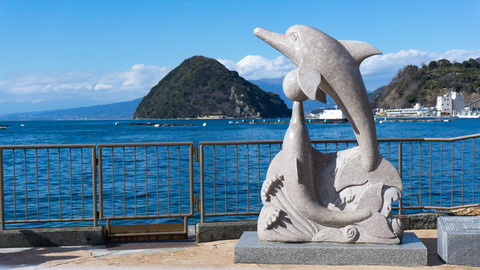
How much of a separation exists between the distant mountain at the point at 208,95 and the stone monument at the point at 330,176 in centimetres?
13462

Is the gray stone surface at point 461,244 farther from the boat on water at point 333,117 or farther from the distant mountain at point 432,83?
the distant mountain at point 432,83

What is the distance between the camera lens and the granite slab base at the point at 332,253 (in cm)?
559

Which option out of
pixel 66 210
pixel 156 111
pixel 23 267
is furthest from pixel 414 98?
pixel 23 267

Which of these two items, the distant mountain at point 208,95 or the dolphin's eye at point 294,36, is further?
the distant mountain at point 208,95

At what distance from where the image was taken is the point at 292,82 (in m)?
5.85

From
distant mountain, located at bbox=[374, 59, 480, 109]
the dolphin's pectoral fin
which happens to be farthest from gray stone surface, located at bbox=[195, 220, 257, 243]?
distant mountain, located at bbox=[374, 59, 480, 109]

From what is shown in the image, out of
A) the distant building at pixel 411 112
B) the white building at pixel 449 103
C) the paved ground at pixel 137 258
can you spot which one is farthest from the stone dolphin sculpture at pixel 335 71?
the white building at pixel 449 103

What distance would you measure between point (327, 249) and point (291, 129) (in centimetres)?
143

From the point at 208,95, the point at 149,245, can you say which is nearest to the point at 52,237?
the point at 149,245

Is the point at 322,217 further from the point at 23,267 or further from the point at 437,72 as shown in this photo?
the point at 437,72

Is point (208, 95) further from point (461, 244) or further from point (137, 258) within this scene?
point (461, 244)

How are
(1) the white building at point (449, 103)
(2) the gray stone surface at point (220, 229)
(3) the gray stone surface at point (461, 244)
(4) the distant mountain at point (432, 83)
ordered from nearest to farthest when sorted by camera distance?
1. (3) the gray stone surface at point (461, 244)
2. (2) the gray stone surface at point (220, 229)
3. (1) the white building at point (449, 103)
4. (4) the distant mountain at point (432, 83)

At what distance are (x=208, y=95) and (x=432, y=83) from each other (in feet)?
203

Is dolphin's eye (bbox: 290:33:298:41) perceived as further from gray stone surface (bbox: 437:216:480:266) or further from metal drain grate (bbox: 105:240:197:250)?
metal drain grate (bbox: 105:240:197:250)
